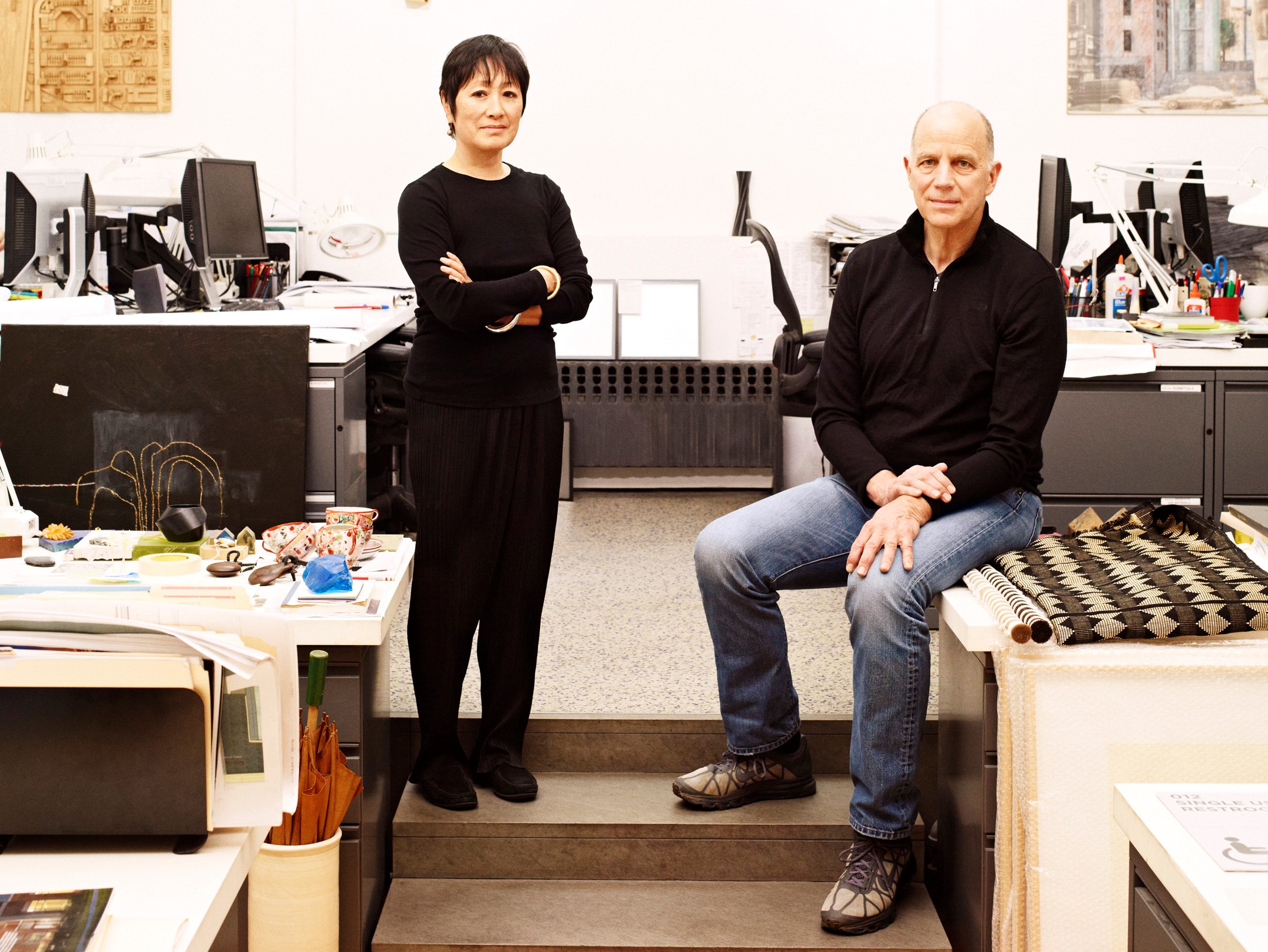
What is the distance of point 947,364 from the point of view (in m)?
2.33

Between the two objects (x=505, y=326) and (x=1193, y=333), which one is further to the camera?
(x=1193, y=333)

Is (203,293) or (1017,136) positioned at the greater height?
(1017,136)

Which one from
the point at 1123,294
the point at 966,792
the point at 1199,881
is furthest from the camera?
the point at 1123,294

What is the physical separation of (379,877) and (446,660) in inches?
15.8

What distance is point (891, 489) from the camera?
2.29m

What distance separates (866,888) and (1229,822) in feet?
3.66

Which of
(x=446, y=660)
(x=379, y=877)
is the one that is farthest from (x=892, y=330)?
(x=379, y=877)

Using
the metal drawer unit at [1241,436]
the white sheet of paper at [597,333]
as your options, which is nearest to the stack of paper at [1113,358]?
the metal drawer unit at [1241,436]

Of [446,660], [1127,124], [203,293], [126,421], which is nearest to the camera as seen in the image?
[446,660]

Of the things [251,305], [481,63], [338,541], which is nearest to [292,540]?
[338,541]

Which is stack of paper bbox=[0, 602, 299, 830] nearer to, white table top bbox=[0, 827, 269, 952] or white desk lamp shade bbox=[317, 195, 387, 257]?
white table top bbox=[0, 827, 269, 952]

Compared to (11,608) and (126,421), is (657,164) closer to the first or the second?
(126,421)

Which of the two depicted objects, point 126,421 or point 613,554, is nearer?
point 126,421

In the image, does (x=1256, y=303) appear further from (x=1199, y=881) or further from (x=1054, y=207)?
(x=1199, y=881)
